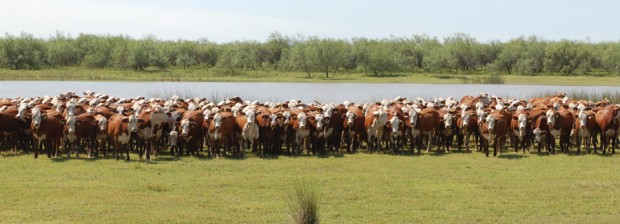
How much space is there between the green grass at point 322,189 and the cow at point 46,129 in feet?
1.93

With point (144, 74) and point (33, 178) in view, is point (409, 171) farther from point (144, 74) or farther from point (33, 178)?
point (144, 74)

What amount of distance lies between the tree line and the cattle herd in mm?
64434

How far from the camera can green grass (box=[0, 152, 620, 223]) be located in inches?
496

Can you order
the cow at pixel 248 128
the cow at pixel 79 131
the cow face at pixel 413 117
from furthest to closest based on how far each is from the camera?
the cow face at pixel 413 117
the cow at pixel 248 128
the cow at pixel 79 131

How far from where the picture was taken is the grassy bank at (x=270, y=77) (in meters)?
75.6

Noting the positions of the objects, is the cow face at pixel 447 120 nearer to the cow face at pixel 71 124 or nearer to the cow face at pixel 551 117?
the cow face at pixel 551 117

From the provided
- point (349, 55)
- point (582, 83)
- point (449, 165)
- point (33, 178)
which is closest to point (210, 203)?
point (33, 178)

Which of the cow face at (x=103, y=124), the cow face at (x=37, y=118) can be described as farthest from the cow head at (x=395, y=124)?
the cow face at (x=37, y=118)

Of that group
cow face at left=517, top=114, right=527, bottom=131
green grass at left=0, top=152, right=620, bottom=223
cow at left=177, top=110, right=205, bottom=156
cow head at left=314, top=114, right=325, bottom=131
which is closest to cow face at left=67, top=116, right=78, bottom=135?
green grass at left=0, top=152, right=620, bottom=223

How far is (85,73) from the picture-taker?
83.1m

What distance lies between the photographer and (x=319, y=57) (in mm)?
88875

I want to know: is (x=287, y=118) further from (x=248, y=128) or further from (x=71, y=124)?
(x=71, y=124)

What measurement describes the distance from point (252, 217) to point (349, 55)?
267 ft

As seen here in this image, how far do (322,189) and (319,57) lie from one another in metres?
74.4
